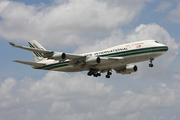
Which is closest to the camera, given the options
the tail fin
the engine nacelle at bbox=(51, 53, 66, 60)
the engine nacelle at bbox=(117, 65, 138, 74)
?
the engine nacelle at bbox=(51, 53, 66, 60)

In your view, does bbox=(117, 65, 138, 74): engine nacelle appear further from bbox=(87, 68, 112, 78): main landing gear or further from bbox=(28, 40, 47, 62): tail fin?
bbox=(28, 40, 47, 62): tail fin

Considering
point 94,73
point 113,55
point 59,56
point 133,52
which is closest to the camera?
point 59,56

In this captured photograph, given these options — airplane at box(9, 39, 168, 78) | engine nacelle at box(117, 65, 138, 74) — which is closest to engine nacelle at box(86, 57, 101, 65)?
airplane at box(9, 39, 168, 78)

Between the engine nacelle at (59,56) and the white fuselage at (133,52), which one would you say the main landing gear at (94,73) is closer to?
the white fuselage at (133,52)

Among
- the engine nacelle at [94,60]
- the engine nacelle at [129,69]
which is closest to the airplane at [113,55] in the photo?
the engine nacelle at [94,60]

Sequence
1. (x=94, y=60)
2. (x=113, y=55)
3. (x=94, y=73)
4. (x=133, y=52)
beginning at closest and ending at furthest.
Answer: (x=133, y=52)
(x=94, y=60)
(x=113, y=55)
(x=94, y=73)

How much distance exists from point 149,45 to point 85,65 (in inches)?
534

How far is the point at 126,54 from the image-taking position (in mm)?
45375

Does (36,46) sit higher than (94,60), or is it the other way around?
(36,46)

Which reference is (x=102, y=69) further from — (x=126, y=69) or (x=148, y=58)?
(x=148, y=58)

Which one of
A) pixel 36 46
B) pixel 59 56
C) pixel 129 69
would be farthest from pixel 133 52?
pixel 36 46

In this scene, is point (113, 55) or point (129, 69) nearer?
point (113, 55)

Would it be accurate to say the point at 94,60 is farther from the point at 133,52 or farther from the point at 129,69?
the point at 129,69

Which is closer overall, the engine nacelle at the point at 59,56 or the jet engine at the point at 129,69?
the engine nacelle at the point at 59,56
